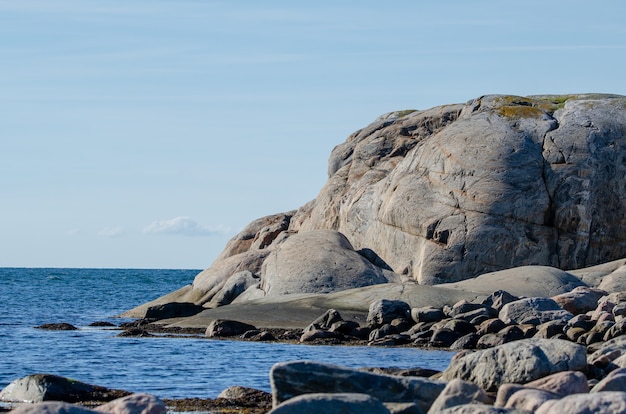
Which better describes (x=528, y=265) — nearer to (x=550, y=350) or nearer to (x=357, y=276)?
(x=357, y=276)

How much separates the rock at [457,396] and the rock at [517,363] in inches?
83.4

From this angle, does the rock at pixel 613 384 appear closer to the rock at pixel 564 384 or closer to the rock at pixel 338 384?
the rock at pixel 564 384

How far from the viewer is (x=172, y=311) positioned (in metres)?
38.8

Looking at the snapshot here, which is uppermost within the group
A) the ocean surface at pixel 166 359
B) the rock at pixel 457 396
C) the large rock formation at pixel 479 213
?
the large rock formation at pixel 479 213

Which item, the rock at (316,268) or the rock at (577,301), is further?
the rock at (316,268)

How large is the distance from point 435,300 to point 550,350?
57.4 ft

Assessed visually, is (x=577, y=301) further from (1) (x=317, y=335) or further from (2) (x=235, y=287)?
(2) (x=235, y=287)

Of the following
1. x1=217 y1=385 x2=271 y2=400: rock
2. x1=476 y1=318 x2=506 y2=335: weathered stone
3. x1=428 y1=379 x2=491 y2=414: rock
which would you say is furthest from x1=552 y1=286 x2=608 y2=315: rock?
x1=428 y1=379 x2=491 y2=414: rock

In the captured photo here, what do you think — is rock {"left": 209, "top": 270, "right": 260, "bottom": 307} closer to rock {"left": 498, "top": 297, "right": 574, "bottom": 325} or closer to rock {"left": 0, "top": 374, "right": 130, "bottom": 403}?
rock {"left": 498, "top": 297, "right": 574, "bottom": 325}

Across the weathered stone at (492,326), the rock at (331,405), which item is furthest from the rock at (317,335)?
the rock at (331,405)

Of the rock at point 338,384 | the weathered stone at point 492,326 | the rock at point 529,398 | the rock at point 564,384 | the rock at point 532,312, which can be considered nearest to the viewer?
the rock at point 529,398

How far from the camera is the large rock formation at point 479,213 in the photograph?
132 feet

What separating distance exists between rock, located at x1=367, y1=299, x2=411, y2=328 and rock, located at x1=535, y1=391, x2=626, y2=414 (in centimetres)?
1947

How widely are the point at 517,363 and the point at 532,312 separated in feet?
44.7
